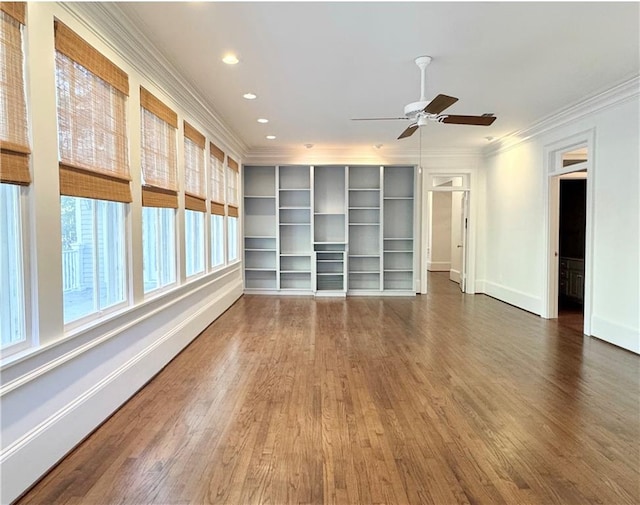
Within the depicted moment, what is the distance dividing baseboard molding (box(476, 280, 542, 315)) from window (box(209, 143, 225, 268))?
5.09 m

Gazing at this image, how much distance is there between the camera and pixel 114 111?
2.90 metres

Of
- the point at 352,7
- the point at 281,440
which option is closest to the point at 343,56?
the point at 352,7

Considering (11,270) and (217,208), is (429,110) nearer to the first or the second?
(11,270)

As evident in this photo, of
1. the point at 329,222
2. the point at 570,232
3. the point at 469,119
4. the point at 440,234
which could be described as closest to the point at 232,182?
the point at 329,222

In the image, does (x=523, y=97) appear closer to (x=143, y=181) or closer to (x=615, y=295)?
(x=615, y=295)

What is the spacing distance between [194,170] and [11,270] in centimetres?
303

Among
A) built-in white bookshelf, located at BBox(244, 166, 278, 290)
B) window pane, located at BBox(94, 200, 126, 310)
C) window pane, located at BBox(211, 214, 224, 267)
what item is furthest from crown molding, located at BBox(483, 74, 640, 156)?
window pane, located at BBox(94, 200, 126, 310)

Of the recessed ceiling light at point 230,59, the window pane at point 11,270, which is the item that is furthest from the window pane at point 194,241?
the window pane at point 11,270

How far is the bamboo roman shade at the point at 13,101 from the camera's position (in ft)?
6.13

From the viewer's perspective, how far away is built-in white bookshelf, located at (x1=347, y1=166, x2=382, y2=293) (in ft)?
27.2

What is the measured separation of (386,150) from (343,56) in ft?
14.2

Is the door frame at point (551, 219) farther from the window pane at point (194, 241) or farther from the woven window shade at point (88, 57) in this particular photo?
the woven window shade at point (88, 57)

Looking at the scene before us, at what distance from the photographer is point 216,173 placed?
19.5 ft

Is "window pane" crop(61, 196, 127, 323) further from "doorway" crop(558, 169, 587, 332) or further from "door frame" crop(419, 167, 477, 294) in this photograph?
"doorway" crop(558, 169, 587, 332)
